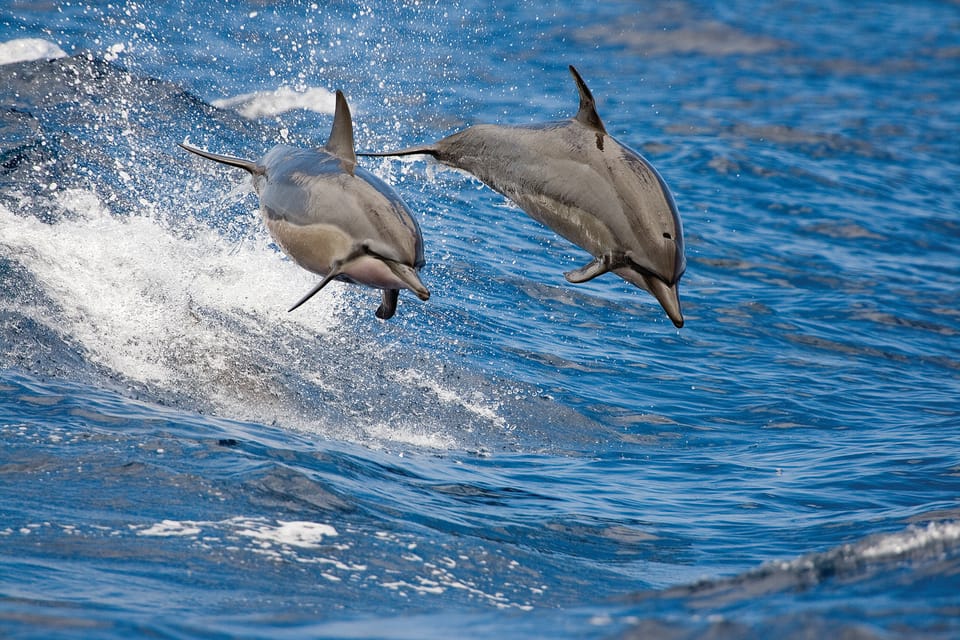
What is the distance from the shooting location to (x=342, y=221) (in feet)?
20.0

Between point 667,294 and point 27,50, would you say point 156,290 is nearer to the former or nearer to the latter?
point 667,294

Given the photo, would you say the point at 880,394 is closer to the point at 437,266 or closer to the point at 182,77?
the point at 437,266

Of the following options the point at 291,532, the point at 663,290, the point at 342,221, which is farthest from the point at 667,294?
the point at 291,532

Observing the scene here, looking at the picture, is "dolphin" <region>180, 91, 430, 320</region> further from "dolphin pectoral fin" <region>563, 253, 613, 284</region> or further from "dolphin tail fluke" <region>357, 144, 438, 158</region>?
"dolphin pectoral fin" <region>563, 253, 613, 284</region>

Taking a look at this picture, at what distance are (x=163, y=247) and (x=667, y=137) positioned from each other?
1097 cm

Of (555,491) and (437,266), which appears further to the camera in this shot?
(437,266)

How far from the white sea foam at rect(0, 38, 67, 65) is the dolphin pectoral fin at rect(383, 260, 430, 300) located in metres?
11.9

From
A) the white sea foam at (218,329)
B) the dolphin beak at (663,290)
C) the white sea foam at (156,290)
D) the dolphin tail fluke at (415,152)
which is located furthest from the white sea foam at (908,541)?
the white sea foam at (156,290)

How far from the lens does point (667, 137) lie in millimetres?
19781

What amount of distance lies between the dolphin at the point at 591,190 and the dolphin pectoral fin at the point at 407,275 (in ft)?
2.61

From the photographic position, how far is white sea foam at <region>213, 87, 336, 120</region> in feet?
56.7

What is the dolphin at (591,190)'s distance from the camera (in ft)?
19.0

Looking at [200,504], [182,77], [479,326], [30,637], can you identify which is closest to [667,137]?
[182,77]

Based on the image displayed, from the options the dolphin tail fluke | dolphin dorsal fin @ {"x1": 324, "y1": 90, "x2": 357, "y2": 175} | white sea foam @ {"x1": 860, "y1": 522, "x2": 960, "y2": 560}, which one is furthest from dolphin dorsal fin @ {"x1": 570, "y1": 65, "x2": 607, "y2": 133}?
white sea foam @ {"x1": 860, "y1": 522, "x2": 960, "y2": 560}
